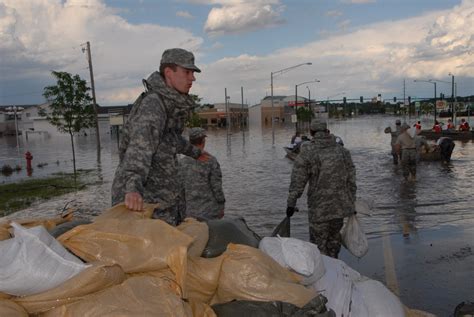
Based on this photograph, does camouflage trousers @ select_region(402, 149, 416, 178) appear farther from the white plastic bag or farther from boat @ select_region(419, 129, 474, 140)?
boat @ select_region(419, 129, 474, 140)

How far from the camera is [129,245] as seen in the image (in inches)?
105

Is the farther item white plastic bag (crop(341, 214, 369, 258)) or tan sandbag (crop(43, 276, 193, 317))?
white plastic bag (crop(341, 214, 369, 258))

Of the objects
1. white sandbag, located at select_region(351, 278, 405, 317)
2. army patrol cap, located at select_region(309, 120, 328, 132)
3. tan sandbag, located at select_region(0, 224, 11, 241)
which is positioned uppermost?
army patrol cap, located at select_region(309, 120, 328, 132)

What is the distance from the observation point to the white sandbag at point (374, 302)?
327 cm

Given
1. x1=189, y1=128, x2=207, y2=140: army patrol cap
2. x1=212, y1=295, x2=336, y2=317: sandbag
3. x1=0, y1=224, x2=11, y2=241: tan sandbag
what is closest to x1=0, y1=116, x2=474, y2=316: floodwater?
x1=189, y1=128, x2=207, y2=140: army patrol cap

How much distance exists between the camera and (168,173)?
3.65 meters

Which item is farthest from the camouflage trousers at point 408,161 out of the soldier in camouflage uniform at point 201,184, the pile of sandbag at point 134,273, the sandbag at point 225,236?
the pile of sandbag at point 134,273

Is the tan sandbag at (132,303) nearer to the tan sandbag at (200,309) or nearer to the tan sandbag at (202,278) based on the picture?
the tan sandbag at (200,309)

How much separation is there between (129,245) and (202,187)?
3.37m

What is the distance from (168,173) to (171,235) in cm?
95

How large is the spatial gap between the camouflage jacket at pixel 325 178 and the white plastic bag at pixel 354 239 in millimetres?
113

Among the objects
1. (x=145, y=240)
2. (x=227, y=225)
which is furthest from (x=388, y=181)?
(x=145, y=240)

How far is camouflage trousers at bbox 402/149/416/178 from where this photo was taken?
14195 millimetres

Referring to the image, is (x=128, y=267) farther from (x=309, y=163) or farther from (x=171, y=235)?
(x=309, y=163)
